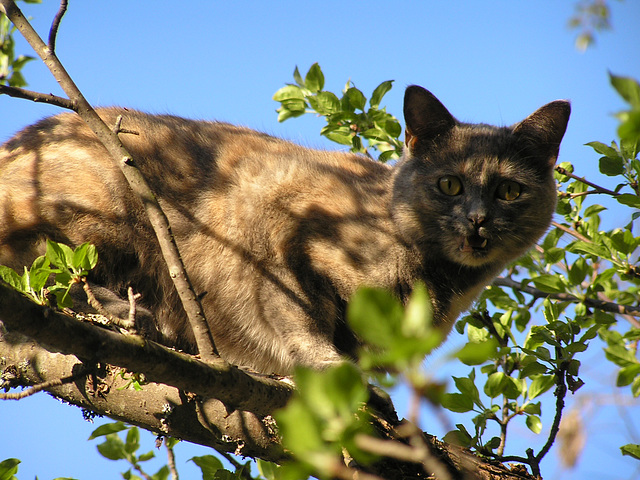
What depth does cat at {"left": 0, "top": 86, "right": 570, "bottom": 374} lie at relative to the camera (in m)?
2.65

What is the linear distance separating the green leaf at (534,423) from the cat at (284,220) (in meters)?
0.60

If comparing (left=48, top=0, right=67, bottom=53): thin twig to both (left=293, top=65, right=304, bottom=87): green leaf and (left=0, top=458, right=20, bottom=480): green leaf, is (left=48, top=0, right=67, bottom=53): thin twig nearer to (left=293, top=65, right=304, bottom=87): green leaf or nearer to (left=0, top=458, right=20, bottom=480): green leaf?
(left=0, top=458, right=20, bottom=480): green leaf

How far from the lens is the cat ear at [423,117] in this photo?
115 inches

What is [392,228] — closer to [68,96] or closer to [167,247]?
[167,247]

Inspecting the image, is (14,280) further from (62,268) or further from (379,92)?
(379,92)

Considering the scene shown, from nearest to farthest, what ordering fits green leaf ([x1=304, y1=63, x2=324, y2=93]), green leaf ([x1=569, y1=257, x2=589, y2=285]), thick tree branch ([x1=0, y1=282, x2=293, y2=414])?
thick tree branch ([x1=0, y1=282, x2=293, y2=414]), green leaf ([x1=569, y1=257, x2=589, y2=285]), green leaf ([x1=304, y1=63, x2=324, y2=93])

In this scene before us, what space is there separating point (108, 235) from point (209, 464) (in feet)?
3.79

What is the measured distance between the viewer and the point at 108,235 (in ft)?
8.66

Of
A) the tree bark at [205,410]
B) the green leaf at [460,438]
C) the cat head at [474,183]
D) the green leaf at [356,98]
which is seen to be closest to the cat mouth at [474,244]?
the cat head at [474,183]

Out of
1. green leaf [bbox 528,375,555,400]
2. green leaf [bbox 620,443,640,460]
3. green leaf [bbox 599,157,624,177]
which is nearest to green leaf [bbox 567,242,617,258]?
green leaf [bbox 599,157,624,177]

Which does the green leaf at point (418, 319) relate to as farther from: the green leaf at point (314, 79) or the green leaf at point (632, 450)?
the green leaf at point (314, 79)

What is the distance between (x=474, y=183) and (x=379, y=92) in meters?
0.89

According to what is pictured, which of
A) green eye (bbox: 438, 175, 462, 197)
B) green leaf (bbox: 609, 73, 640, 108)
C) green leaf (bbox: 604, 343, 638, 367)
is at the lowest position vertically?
green leaf (bbox: 609, 73, 640, 108)

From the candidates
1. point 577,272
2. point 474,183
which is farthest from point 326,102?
point 577,272
